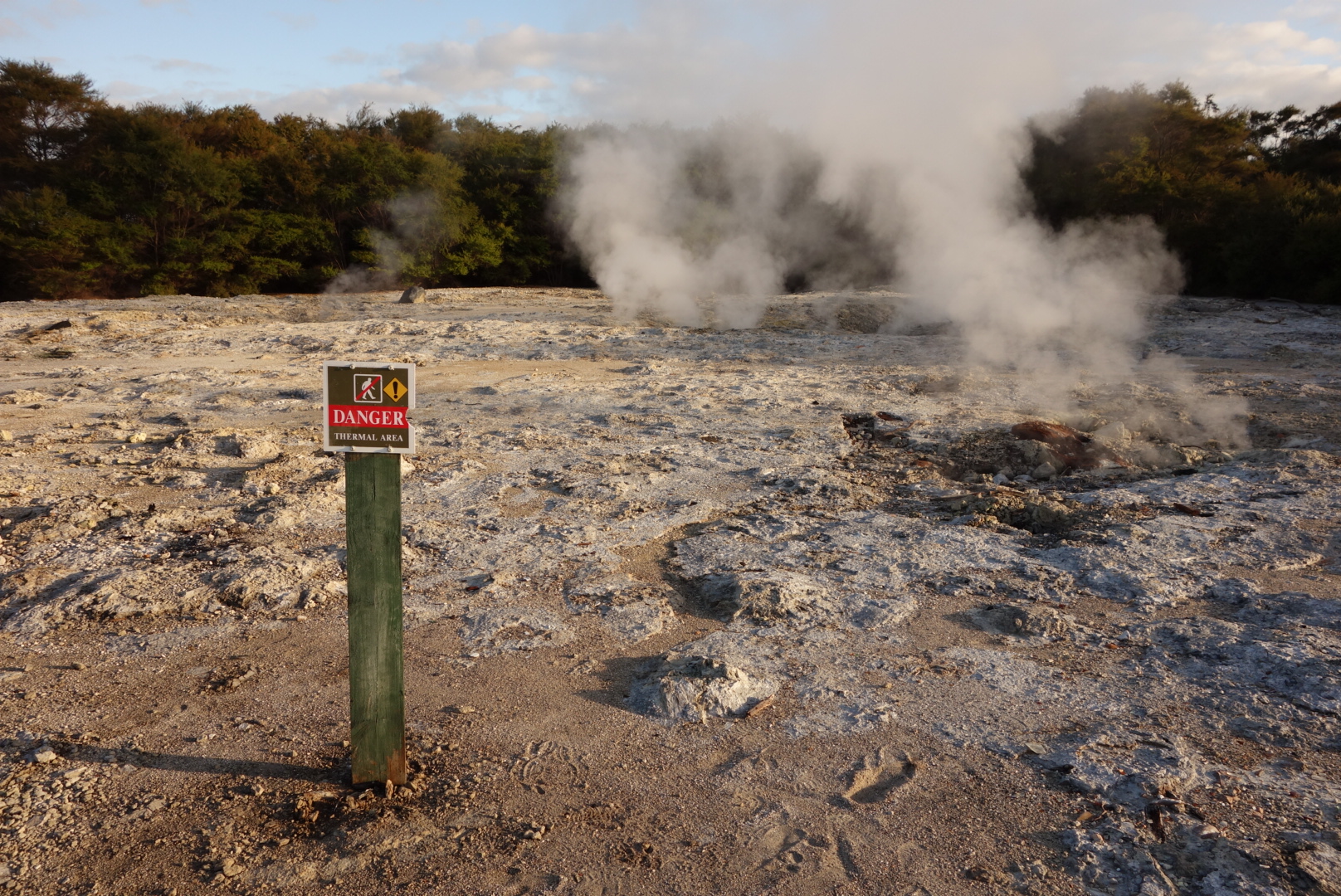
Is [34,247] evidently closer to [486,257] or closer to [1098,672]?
[486,257]

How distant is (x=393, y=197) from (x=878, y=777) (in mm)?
21835

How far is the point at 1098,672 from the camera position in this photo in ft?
12.4

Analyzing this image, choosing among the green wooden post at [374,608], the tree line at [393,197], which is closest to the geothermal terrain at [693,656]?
the green wooden post at [374,608]

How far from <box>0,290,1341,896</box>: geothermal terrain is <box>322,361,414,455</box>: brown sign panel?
1251 mm

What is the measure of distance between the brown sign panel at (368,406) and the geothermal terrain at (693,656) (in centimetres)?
125

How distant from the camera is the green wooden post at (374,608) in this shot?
9.23ft

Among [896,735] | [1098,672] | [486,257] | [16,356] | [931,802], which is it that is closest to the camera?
[931,802]

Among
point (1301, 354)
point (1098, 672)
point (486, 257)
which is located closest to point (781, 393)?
point (1098, 672)

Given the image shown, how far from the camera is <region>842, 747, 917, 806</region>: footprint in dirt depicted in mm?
2951

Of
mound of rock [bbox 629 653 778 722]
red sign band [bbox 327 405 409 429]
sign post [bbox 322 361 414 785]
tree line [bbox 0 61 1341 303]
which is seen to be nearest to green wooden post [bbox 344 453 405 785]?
sign post [bbox 322 361 414 785]

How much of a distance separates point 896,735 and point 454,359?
10267mm

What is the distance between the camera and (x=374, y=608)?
2.85m

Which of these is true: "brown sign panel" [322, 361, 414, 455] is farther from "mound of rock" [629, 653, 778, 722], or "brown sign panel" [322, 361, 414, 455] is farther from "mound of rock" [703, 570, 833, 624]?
"mound of rock" [703, 570, 833, 624]

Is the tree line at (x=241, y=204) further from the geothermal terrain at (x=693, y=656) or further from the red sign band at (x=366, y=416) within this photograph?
the red sign band at (x=366, y=416)
